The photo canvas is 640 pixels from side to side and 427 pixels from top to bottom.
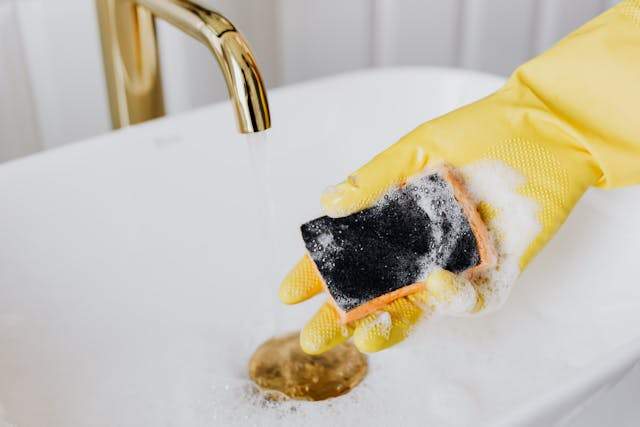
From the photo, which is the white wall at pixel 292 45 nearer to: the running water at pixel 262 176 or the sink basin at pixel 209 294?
the sink basin at pixel 209 294

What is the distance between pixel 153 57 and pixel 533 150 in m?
0.42

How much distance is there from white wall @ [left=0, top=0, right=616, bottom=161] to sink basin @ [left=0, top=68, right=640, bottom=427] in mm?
258

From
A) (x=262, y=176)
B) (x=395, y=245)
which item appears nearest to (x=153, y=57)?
(x=262, y=176)

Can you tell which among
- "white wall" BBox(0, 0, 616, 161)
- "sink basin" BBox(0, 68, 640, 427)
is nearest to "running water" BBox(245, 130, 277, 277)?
"sink basin" BBox(0, 68, 640, 427)

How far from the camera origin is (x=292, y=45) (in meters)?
1.34

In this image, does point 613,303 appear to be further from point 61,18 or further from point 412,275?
point 61,18

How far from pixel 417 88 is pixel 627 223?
30cm

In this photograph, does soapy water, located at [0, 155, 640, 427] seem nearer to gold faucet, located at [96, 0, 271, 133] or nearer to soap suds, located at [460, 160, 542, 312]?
soap suds, located at [460, 160, 542, 312]

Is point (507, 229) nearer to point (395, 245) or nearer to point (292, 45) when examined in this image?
point (395, 245)

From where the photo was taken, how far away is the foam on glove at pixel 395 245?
2.14 feet

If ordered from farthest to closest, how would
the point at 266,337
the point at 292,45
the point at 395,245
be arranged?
the point at 292,45, the point at 266,337, the point at 395,245

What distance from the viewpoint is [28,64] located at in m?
1.05

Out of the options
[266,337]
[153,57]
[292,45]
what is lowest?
[266,337]

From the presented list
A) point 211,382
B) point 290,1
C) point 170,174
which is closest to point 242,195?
point 170,174
